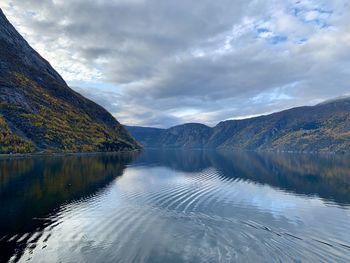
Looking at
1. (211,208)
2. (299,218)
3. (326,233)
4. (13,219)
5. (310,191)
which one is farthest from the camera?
(310,191)

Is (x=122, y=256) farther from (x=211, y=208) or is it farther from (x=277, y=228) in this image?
(x=211, y=208)

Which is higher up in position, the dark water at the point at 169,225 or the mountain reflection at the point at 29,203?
the mountain reflection at the point at 29,203

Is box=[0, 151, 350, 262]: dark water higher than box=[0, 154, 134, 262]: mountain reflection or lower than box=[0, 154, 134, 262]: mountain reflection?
lower

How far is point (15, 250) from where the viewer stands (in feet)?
104

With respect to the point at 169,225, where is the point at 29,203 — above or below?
above

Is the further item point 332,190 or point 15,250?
point 332,190

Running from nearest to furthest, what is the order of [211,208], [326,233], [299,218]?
1. [326,233]
2. [299,218]
3. [211,208]

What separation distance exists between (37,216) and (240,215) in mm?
34432

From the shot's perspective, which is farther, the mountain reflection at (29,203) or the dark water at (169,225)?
the mountain reflection at (29,203)

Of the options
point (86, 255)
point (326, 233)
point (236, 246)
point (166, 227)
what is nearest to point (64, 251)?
point (86, 255)

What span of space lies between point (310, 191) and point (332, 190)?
737 cm

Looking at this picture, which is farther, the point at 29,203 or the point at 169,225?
the point at 29,203

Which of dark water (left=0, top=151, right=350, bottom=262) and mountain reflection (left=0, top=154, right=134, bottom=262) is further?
mountain reflection (left=0, top=154, right=134, bottom=262)

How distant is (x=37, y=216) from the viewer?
154ft
